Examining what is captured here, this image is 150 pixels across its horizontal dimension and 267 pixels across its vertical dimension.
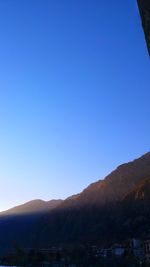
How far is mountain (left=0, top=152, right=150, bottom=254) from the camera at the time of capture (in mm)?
109000

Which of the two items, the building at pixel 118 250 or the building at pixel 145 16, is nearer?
the building at pixel 145 16

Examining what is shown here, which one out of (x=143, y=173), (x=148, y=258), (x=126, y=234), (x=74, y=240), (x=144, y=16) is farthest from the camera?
(x=143, y=173)

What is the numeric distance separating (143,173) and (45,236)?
38.9m

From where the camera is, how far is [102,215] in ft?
415

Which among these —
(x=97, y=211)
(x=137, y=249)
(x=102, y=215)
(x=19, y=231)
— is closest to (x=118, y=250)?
(x=137, y=249)

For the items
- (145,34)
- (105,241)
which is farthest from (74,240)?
(145,34)

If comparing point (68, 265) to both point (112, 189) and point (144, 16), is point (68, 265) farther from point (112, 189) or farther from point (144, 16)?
point (144, 16)

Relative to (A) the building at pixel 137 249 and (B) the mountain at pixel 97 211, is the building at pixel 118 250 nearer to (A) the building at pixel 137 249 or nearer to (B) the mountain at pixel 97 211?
(A) the building at pixel 137 249

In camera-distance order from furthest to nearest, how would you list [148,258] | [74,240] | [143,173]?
[143,173] → [74,240] → [148,258]

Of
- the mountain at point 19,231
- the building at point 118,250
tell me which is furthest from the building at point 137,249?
the mountain at point 19,231

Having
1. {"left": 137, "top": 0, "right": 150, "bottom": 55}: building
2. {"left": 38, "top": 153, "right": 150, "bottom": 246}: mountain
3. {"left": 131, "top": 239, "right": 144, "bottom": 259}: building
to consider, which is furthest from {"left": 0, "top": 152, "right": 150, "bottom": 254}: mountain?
{"left": 137, "top": 0, "right": 150, "bottom": 55}: building

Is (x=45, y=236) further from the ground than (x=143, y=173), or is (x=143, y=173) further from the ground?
(x=143, y=173)

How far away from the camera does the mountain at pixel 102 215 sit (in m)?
109

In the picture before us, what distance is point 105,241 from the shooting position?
112m
